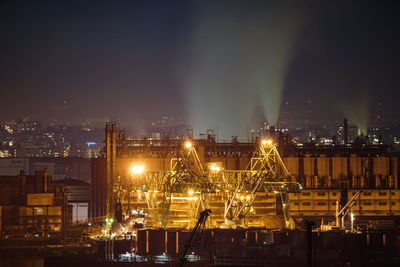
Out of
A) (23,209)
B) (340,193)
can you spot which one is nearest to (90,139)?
(23,209)

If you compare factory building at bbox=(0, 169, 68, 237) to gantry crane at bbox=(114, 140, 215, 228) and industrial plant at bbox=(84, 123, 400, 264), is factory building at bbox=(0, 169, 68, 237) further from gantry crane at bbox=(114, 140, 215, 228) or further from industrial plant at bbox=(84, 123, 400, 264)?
gantry crane at bbox=(114, 140, 215, 228)

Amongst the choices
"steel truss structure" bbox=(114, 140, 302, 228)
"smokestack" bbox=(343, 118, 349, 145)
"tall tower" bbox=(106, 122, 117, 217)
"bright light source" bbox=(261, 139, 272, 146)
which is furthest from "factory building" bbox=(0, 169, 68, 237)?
"smokestack" bbox=(343, 118, 349, 145)

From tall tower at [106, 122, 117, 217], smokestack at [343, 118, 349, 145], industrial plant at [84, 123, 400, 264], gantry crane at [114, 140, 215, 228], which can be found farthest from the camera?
smokestack at [343, 118, 349, 145]

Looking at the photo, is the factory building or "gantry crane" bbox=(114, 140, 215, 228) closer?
"gantry crane" bbox=(114, 140, 215, 228)

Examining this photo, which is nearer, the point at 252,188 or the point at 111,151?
the point at 252,188

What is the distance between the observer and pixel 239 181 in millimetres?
27281

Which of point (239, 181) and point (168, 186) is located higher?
point (239, 181)

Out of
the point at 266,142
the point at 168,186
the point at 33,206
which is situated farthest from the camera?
the point at 33,206

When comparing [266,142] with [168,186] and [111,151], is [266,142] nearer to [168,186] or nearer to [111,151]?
[168,186]

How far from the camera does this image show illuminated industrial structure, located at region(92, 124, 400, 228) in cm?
2759

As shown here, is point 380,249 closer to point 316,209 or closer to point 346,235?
point 346,235

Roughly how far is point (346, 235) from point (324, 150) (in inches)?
469

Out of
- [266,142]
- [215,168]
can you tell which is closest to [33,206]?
[215,168]

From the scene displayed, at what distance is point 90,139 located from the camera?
57.0 metres
